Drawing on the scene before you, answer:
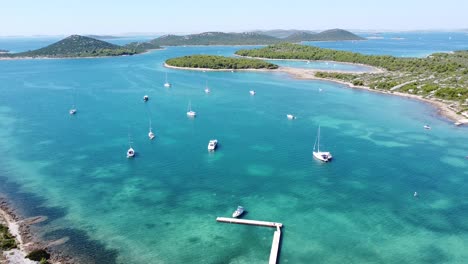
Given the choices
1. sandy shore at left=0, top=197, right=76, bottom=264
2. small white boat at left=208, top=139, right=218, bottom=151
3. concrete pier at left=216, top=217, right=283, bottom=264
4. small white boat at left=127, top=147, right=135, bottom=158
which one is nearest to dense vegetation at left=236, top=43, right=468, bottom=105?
small white boat at left=208, top=139, right=218, bottom=151

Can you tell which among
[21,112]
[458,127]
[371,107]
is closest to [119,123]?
[21,112]

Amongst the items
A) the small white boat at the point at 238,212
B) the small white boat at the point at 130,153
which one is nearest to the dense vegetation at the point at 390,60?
the small white boat at the point at 130,153

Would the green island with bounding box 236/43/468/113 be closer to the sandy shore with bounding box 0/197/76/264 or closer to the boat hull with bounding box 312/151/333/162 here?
the boat hull with bounding box 312/151/333/162

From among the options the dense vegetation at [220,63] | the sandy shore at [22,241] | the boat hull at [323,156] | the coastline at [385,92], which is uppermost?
the dense vegetation at [220,63]

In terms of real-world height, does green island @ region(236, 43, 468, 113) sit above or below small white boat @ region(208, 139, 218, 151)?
above

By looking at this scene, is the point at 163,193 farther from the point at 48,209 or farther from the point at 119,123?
the point at 119,123

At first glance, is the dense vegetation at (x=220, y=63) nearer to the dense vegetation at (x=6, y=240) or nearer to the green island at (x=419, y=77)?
the green island at (x=419, y=77)
